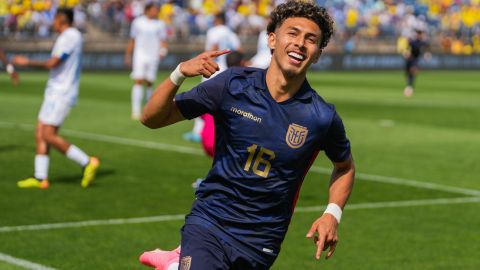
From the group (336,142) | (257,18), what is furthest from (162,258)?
(257,18)

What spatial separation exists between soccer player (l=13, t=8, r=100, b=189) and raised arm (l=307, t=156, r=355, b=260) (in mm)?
7519

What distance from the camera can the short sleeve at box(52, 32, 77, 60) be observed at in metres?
12.6

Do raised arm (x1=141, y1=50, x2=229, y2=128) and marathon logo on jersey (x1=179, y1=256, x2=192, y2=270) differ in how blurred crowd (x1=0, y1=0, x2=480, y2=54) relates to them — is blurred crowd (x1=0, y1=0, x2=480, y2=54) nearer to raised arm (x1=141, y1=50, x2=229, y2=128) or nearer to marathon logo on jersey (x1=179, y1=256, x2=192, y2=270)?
raised arm (x1=141, y1=50, x2=229, y2=128)

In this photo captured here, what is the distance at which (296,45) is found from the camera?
17.5 ft

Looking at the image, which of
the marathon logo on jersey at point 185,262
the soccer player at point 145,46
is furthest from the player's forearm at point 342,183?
the soccer player at point 145,46

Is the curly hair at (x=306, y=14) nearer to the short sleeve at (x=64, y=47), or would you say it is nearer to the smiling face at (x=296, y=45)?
the smiling face at (x=296, y=45)

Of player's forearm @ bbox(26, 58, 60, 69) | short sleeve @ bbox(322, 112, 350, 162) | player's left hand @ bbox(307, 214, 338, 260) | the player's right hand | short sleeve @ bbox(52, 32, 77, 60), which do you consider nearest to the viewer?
the player's right hand

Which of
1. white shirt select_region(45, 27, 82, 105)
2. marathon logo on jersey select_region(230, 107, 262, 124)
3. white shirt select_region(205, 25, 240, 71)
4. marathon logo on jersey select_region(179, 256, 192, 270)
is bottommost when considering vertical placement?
white shirt select_region(205, 25, 240, 71)

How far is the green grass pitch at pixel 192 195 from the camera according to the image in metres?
9.25

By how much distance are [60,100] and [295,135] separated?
7.77m

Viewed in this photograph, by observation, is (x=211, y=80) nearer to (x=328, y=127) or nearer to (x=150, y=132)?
(x=328, y=127)

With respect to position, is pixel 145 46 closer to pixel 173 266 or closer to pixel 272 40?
pixel 272 40

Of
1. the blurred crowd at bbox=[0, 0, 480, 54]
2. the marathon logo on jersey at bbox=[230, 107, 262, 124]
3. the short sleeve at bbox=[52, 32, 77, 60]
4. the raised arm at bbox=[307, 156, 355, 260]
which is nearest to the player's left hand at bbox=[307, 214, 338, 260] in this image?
the raised arm at bbox=[307, 156, 355, 260]

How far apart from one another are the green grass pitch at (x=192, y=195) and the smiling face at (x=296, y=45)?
3642 mm
